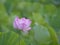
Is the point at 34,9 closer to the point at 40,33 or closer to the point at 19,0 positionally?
the point at 19,0

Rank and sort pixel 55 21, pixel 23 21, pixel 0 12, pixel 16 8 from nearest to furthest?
pixel 23 21
pixel 55 21
pixel 0 12
pixel 16 8

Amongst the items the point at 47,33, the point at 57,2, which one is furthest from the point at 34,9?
the point at 47,33

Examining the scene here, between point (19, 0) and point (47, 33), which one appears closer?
point (47, 33)

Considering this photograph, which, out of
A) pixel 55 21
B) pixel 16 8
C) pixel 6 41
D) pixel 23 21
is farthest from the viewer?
pixel 16 8

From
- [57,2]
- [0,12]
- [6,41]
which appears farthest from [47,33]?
[57,2]

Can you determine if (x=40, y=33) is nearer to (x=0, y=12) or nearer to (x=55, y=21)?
(x=55, y=21)

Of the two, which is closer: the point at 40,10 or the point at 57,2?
the point at 40,10
